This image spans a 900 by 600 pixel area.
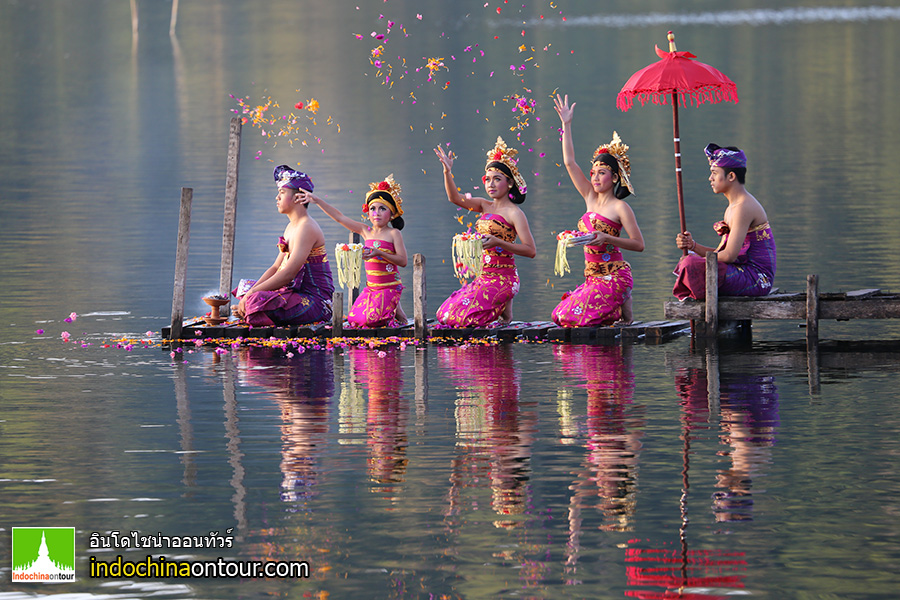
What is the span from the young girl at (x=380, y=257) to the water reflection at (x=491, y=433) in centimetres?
132

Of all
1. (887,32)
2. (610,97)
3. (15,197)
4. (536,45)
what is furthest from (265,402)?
(887,32)

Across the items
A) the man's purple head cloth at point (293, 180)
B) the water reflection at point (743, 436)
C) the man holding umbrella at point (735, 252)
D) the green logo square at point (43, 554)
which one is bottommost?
the green logo square at point (43, 554)

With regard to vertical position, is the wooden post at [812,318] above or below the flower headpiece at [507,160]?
below

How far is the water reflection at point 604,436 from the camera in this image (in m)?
9.74

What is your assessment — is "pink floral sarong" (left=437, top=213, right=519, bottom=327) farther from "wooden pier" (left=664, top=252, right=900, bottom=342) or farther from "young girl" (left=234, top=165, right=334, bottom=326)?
"wooden pier" (left=664, top=252, right=900, bottom=342)

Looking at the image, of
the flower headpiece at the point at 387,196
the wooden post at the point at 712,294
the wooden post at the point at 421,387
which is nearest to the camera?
the wooden post at the point at 421,387

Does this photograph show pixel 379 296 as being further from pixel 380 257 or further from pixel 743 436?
pixel 743 436

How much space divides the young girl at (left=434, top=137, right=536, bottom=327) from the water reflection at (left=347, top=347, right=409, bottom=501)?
3.45 feet

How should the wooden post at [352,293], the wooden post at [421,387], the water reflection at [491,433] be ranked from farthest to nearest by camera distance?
the wooden post at [352,293] < the wooden post at [421,387] < the water reflection at [491,433]

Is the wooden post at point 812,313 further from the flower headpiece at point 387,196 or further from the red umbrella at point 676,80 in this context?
the flower headpiece at point 387,196

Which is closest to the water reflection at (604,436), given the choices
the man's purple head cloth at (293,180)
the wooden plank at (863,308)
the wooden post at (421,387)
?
the wooden post at (421,387)

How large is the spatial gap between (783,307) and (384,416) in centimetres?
543

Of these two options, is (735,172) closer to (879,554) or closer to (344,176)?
(879,554)

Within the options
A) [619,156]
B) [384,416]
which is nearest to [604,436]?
[384,416]
